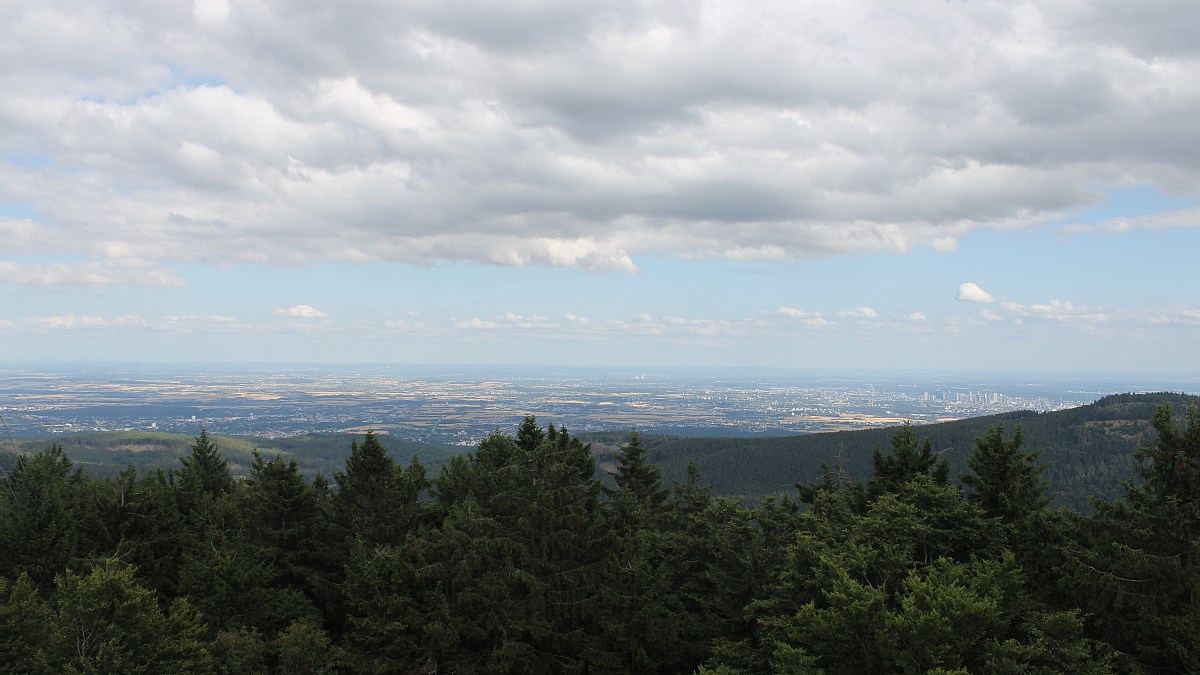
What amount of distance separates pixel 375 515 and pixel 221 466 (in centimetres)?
2521

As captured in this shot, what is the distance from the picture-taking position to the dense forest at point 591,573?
64.8 ft

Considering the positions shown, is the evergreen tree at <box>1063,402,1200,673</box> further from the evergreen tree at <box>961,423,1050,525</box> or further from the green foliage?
the green foliage

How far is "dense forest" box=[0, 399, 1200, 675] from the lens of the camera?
19.8 m

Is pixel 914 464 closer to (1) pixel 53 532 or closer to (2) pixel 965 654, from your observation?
(2) pixel 965 654

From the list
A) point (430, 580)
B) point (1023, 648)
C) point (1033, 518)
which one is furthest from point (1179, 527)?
point (430, 580)

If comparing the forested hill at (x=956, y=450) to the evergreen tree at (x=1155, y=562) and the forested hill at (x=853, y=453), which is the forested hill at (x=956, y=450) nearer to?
the forested hill at (x=853, y=453)

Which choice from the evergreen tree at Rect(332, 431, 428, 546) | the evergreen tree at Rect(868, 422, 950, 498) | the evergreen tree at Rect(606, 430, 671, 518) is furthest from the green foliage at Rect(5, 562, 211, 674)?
the evergreen tree at Rect(868, 422, 950, 498)

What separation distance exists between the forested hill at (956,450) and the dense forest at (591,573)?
4540 inches

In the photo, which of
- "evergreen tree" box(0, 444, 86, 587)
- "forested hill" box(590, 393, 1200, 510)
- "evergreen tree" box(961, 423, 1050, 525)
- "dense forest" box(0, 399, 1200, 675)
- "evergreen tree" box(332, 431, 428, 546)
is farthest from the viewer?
"forested hill" box(590, 393, 1200, 510)

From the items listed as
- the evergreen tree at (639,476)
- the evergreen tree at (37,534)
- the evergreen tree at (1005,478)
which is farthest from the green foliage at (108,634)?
the evergreen tree at (1005,478)

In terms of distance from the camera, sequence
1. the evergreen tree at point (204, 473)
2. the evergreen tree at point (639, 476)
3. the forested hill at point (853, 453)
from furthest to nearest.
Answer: the forested hill at point (853, 453)
the evergreen tree at point (204, 473)
the evergreen tree at point (639, 476)

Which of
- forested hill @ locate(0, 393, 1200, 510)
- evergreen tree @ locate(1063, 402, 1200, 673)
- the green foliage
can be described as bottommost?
forested hill @ locate(0, 393, 1200, 510)

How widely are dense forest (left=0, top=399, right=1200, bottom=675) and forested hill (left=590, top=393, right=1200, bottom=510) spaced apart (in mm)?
115315

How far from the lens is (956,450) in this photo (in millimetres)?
151500
